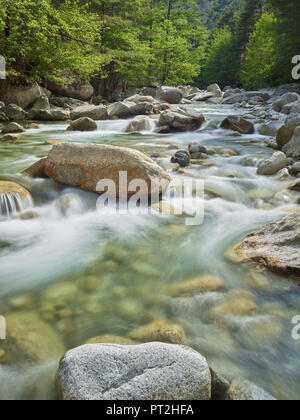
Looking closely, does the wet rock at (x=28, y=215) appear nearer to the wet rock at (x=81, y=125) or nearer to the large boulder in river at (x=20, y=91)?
the wet rock at (x=81, y=125)

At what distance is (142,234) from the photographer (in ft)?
12.1

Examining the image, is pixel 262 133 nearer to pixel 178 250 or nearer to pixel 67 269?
pixel 178 250

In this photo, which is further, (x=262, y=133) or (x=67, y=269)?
(x=262, y=133)

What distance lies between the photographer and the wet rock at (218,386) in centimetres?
155

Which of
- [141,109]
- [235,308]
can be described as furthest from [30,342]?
[141,109]

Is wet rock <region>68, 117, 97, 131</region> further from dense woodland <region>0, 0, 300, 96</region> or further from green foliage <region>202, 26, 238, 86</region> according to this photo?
green foliage <region>202, 26, 238, 86</region>

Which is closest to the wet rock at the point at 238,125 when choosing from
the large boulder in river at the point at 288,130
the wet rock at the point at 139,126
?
the wet rock at the point at 139,126

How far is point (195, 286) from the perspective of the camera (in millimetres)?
2625

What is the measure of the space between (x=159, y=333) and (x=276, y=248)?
1567 mm

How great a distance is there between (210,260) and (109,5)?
2758 centimetres

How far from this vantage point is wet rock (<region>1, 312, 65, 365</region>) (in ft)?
5.98

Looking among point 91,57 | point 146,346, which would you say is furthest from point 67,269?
point 91,57

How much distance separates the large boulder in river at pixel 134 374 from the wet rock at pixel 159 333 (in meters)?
0.37

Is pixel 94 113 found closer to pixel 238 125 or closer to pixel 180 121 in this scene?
pixel 180 121
